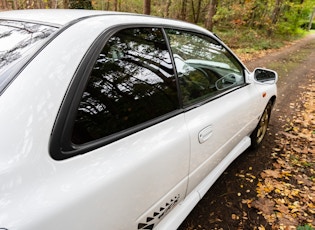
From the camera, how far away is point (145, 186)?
58.1 inches

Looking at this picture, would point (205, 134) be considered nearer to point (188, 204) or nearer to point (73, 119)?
point (188, 204)

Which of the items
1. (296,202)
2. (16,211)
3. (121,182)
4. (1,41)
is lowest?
(296,202)

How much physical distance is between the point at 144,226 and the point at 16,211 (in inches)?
33.4

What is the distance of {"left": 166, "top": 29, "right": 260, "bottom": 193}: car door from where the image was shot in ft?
6.69

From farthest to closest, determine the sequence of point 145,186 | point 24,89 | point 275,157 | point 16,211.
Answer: point 275,157, point 145,186, point 24,89, point 16,211

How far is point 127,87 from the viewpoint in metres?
1.56

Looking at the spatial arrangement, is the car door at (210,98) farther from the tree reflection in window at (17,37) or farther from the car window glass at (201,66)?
the tree reflection in window at (17,37)

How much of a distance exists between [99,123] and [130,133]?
22 cm

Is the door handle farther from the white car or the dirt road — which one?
the dirt road

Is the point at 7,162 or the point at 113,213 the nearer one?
the point at 7,162

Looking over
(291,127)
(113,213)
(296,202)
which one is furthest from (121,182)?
(291,127)

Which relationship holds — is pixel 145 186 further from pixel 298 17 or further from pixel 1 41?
pixel 298 17

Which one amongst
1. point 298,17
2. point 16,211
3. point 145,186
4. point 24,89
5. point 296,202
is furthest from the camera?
point 298,17

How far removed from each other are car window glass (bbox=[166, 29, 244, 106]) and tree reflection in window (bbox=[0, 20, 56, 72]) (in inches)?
38.7
